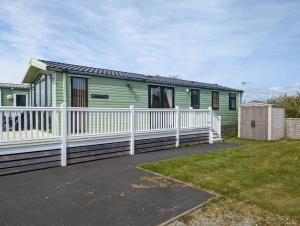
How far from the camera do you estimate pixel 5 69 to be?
18.6 meters

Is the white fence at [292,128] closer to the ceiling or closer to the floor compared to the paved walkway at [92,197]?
closer to the ceiling

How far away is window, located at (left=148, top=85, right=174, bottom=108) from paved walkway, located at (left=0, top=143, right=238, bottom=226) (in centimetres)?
595

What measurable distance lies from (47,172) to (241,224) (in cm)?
432

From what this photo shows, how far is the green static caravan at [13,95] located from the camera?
1514cm

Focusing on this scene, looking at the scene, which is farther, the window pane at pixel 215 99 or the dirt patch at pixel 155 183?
the window pane at pixel 215 99

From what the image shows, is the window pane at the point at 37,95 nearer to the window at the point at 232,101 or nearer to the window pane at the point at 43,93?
the window pane at the point at 43,93

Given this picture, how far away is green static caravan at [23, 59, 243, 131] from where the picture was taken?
841 centimetres

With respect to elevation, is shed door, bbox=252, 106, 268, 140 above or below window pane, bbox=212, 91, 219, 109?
below

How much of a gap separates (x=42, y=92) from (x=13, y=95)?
673cm

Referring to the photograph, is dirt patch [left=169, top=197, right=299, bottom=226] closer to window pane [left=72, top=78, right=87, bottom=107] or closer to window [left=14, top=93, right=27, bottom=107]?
window pane [left=72, top=78, right=87, bottom=107]

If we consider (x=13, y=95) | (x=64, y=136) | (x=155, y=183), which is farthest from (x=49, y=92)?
(x=13, y=95)

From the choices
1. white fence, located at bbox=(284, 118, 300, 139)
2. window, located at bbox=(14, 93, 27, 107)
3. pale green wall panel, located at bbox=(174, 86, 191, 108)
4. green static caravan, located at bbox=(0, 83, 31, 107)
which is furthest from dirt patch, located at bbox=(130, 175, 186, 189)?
window, located at bbox=(14, 93, 27, 107)

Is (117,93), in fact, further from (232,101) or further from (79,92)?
(232,101)

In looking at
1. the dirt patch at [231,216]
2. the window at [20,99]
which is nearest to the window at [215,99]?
the dirt patch at [231,216]
